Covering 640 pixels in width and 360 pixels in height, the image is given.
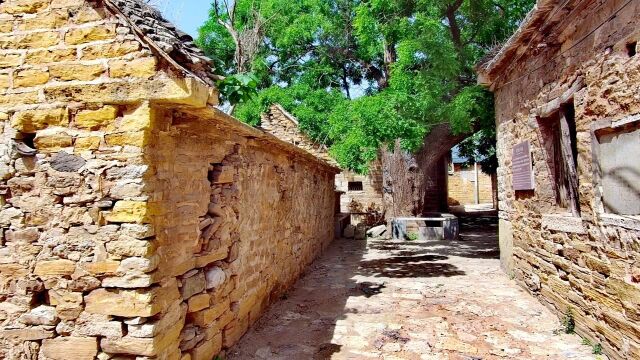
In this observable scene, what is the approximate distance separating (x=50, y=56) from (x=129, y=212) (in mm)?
1304

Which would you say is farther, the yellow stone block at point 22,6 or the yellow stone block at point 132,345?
the yellow stone block at point 22,6

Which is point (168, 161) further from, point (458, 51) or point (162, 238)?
point (458, 51)

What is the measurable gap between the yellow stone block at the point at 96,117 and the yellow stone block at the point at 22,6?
884mm

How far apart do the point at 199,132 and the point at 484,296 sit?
4746 mm

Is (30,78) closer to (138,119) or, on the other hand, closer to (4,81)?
(4,81)

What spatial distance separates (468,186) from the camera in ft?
101

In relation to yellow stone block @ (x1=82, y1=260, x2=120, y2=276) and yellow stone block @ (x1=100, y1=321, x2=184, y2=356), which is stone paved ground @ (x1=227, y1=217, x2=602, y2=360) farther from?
yellow stone block @ (x1=82, y1=260, x2=120, y2=276)

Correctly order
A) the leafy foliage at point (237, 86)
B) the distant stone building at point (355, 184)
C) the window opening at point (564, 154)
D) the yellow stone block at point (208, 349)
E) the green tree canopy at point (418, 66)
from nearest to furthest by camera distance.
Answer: the yellow stone block at point (208, 349), the leafy foliage at point (237, 86), the window opening at point (564, 154), the green tree canopy at point (418, 66), the distant stone building at point (355, 184)

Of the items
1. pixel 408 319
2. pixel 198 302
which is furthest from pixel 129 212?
pixel 408 319

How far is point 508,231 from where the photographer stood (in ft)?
22.3

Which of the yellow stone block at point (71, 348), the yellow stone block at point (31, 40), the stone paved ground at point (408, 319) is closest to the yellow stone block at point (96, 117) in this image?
the yellow stone block at point (31, 40)

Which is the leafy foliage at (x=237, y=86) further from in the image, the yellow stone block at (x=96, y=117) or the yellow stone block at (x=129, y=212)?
the yellow stone block at (x=129, y=212)

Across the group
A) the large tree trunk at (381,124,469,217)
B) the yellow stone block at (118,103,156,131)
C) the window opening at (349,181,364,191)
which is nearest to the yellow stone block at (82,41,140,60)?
the yellow stone block at (118,103,156,131)

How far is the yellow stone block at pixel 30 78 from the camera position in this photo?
111 inches
